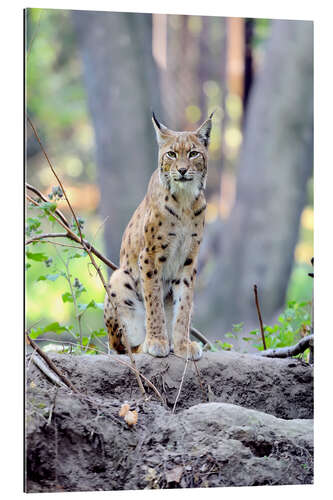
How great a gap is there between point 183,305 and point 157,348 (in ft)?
1.09

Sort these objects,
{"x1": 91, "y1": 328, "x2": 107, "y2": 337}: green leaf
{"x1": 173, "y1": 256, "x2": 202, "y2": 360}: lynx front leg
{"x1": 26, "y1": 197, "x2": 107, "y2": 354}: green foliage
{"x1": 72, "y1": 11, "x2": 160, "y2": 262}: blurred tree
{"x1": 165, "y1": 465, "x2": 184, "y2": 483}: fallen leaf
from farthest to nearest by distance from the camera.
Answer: {"x1": 72, "y1": 11, "x2": 160, "y2": 262}: blurred tree < {"x1": 91, "y1": 328, "x2": 107, "y2": 337}: green leaf < {"x1": 173, "y1": 256, "x2": 202, "y2": 360}: lynx front leg < {"x1": 26, "y1": 197, "x2": 107, "y2": 354}: green foliage < {"x1": 165, "y1": 465, "x2": 184, "y2": 483}: fallen leaf

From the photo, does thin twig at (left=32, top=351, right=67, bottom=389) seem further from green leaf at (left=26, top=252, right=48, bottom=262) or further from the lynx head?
the lynx head

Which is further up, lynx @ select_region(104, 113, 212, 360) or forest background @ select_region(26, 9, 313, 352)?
forest background @ select_region(26, 9, 313, 352)

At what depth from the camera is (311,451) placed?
4371 millimetres

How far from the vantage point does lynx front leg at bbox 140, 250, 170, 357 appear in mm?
4594

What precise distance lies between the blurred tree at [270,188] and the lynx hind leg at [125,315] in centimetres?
108

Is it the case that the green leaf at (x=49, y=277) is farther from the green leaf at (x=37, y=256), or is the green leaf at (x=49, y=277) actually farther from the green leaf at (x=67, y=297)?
the green leaf at (x=67, y=297)

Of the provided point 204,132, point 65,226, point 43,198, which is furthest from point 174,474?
point 204,132

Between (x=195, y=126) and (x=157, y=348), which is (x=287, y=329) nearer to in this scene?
(x=157, y=348)

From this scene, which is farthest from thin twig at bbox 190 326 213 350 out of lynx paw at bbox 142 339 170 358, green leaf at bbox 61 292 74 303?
green leaf at bbox 61 292 74 303

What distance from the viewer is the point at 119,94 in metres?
5.95

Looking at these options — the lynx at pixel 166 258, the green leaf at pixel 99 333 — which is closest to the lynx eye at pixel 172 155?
the lynx at pixel 166 258

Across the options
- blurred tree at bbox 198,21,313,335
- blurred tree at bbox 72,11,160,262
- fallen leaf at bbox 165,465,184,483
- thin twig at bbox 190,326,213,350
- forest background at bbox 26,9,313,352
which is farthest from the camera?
blurred tree at bbox 198,21,313,335
